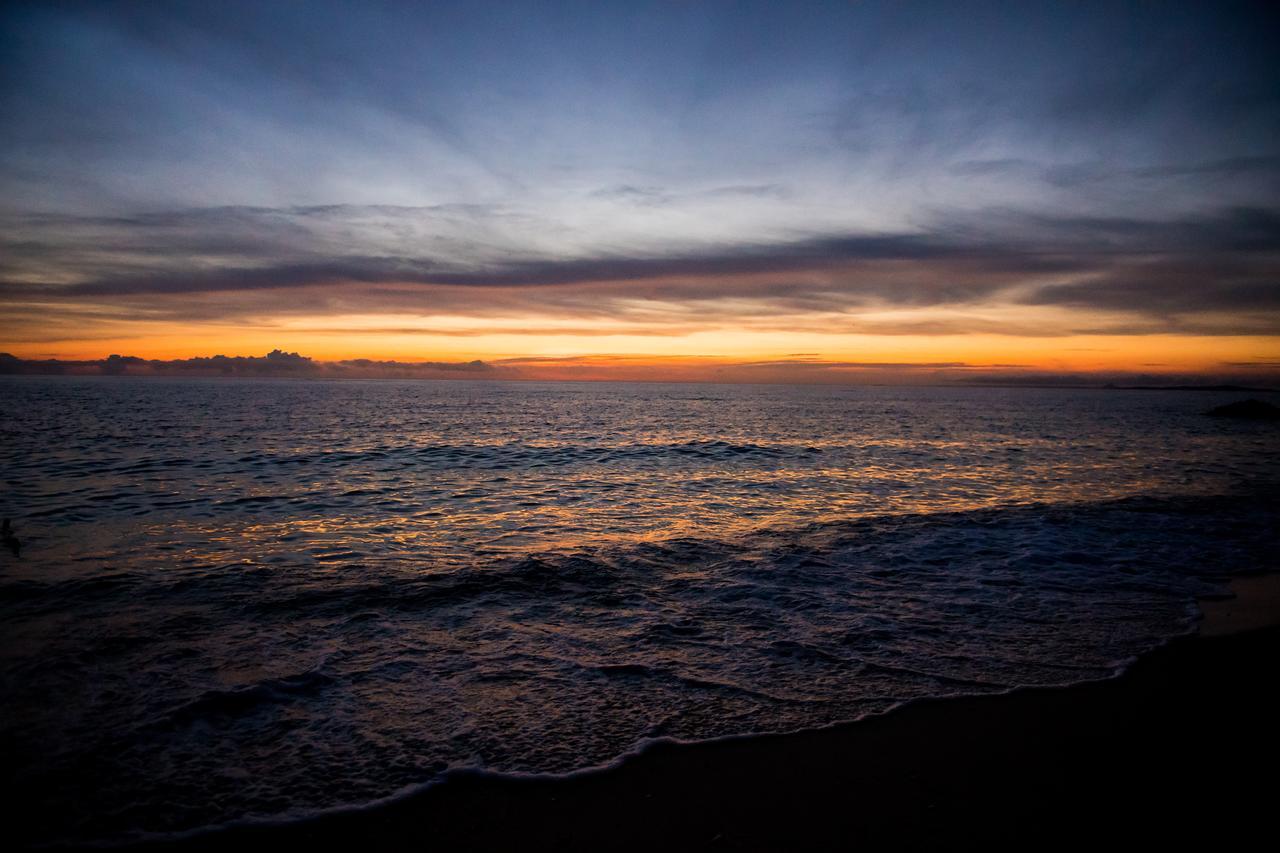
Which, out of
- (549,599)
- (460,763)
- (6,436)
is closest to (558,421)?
(6,436)

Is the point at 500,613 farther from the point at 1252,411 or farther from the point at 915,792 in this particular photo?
the point at 1252,411

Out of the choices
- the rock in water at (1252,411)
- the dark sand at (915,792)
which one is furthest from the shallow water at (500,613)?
the rock in water at (1252,411)

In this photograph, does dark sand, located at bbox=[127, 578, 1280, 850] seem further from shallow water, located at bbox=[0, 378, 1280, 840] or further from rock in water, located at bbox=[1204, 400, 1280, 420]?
rock in water, located at bbox=[1204, 400, 1280, 420]

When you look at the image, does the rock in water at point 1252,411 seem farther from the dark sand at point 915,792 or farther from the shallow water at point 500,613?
the dark sand at point 915,792

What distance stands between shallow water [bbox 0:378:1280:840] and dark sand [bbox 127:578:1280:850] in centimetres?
35

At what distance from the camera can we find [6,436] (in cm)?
3325

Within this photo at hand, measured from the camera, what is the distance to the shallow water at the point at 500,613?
5.18m

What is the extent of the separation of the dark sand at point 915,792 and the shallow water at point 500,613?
1.15 ft

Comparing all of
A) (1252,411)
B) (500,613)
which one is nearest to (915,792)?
(500,613)

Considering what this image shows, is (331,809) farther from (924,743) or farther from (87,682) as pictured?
(924,743)

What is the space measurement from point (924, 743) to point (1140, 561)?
9.69 m

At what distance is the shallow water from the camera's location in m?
5.18

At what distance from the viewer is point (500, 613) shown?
8.63 metres

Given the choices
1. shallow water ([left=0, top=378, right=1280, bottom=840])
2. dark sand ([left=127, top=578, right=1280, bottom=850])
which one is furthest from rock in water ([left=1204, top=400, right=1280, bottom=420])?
dark sand ([left=127, top=578, right=1280, bottom=850])
